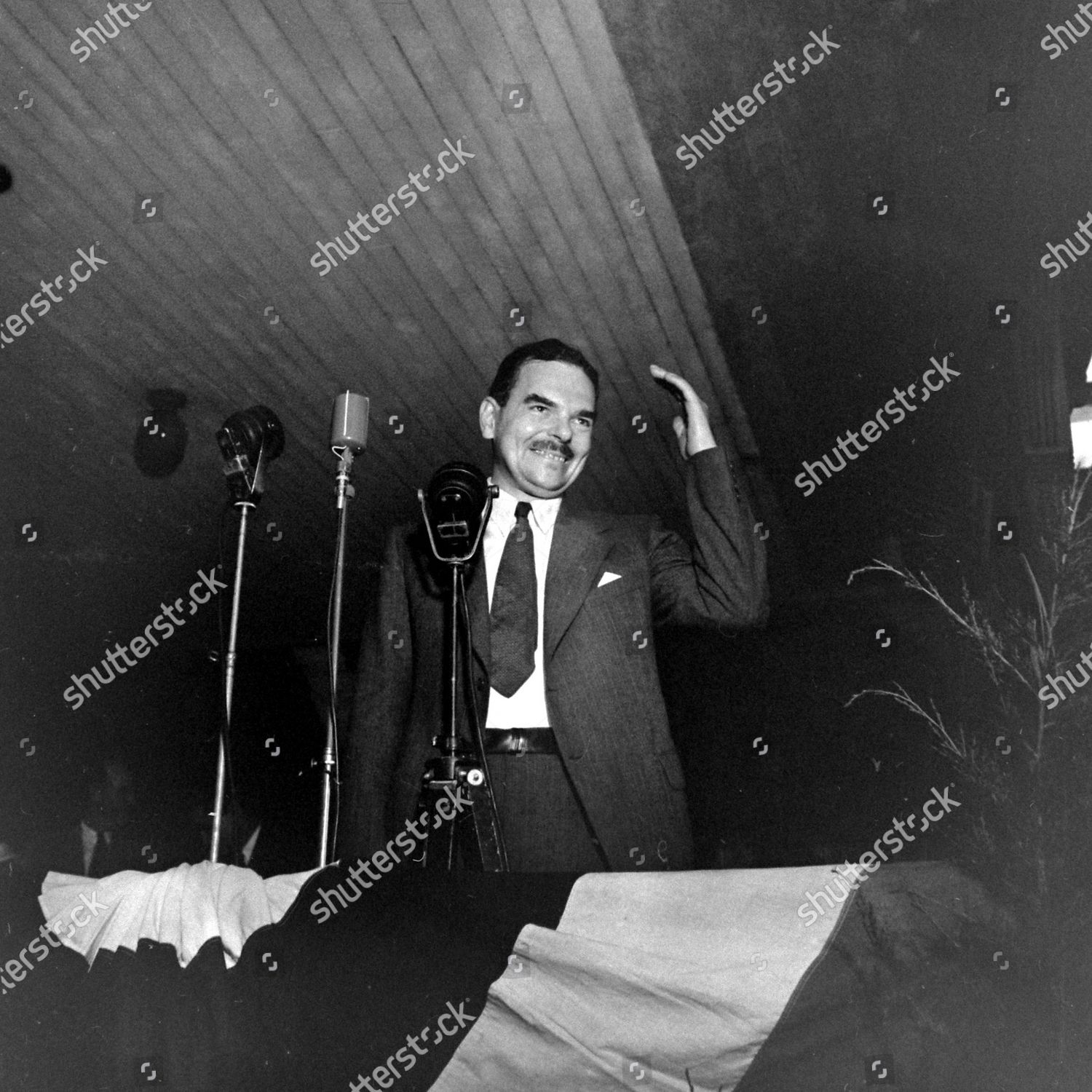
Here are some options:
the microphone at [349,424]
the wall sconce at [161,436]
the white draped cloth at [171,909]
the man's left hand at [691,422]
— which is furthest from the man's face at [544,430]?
the wall sconce at [161,436]

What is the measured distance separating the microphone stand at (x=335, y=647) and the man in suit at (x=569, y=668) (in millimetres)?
138

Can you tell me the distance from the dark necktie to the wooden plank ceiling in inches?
57.5

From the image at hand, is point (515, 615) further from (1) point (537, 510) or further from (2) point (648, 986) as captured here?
(2) point (648, 986)

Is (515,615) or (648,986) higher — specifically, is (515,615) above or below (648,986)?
above

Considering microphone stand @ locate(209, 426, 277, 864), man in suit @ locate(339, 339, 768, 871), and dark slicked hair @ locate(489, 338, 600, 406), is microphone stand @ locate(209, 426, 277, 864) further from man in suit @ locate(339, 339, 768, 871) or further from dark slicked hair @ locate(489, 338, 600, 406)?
dark slicked hair @ locate(489, 338, 600, 406)

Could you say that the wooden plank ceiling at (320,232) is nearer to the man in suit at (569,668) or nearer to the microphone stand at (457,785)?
the man in suit at (569,668)

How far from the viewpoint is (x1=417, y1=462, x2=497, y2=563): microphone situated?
5.83ft

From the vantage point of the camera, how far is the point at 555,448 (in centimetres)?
271

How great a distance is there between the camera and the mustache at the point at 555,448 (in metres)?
2.70

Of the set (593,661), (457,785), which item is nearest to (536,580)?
(593,661)

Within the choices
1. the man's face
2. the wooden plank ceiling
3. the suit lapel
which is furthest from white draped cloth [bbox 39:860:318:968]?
the wooden plank ceiling

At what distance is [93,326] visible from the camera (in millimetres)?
4047

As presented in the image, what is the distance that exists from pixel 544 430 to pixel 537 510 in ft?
0.64

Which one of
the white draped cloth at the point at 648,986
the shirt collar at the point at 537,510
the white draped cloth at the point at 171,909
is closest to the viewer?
the white draped cloth at the point at 648,986
